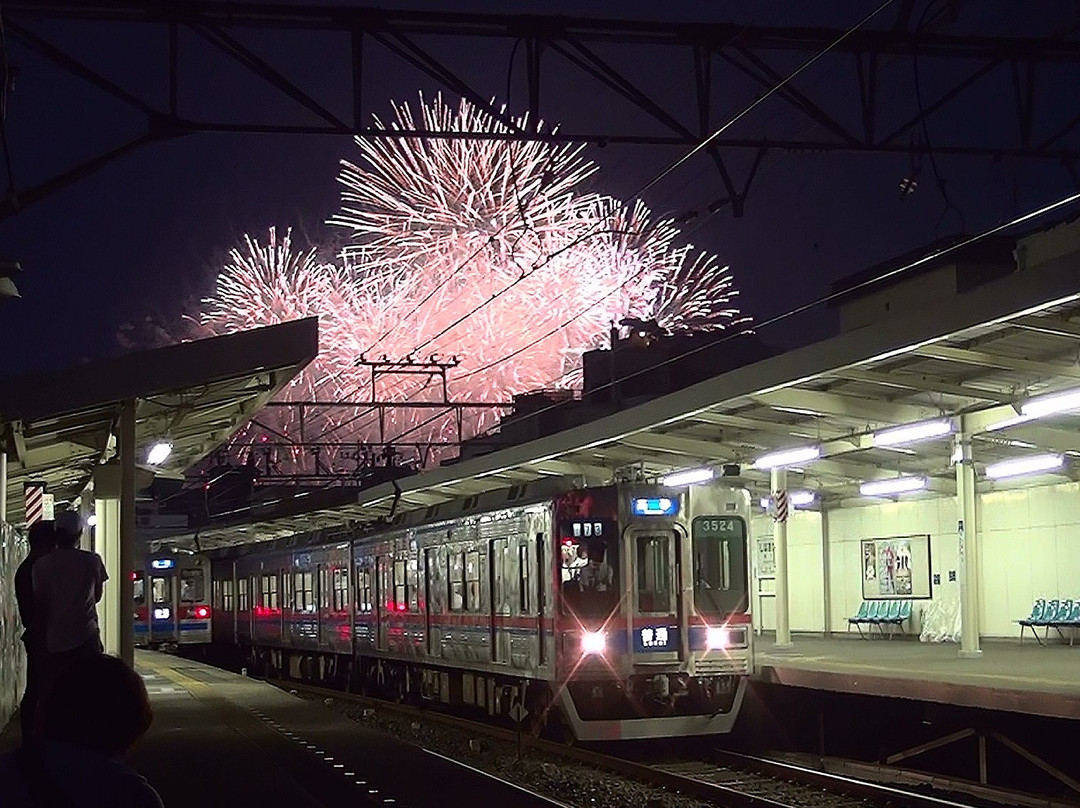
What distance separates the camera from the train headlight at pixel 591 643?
14.9 metres

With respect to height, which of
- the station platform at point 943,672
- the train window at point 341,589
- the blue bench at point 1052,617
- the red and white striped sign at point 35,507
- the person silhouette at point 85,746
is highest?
the red and white striped sign at point 35,507

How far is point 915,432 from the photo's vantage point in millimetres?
14969

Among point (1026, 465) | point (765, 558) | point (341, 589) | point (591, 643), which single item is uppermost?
point (1026, 465)

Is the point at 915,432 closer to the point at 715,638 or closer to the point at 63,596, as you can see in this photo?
the point at 715,638

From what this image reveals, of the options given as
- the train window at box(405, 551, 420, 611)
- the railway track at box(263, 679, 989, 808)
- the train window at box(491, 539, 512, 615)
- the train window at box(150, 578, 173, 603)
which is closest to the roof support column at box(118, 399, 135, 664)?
the railway track at box(263, 679, 989, 808)

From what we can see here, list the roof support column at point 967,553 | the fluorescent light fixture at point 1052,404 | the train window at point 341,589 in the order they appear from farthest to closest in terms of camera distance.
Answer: the train window at point 341,589 → the roof support column at point 967,553 → the fluorescent light fixture at point 1052,404

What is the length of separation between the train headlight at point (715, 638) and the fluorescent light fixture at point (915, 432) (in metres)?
2.50

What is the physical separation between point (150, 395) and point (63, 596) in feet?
12.5

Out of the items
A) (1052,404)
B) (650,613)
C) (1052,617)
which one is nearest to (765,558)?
(1052,617)

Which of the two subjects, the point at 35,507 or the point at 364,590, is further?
the point at 364,590

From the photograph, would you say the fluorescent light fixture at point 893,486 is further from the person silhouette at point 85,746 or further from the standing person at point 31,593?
the person silhouette at point 85,746

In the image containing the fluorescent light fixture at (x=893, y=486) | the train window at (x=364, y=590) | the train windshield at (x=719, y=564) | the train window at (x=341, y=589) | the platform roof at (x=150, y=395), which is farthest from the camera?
the train window at (x=341, y=589)

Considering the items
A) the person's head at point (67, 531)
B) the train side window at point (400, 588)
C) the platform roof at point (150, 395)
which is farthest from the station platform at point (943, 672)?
the person's head at point (67, 531)

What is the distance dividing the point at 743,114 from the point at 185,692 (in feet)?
32.4
